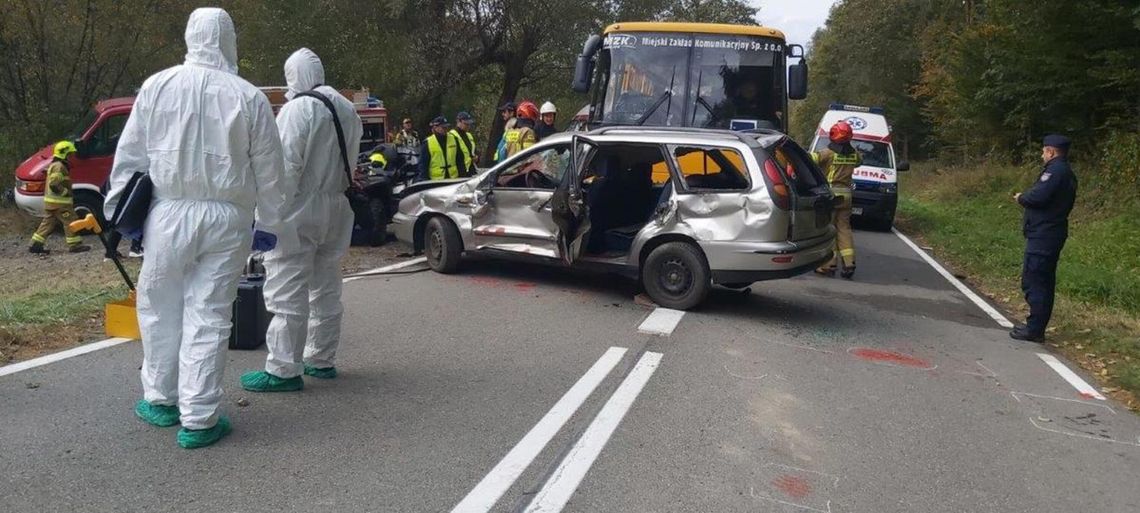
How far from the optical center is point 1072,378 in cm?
710

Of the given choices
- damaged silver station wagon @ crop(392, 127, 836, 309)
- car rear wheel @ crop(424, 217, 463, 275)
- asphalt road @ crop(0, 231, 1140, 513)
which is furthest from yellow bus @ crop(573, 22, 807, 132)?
asphalt road @ crop(0, 231, 1140, 513)

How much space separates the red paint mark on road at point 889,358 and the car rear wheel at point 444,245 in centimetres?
428

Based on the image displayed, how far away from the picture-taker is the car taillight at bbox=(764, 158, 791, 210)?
805 centimetres

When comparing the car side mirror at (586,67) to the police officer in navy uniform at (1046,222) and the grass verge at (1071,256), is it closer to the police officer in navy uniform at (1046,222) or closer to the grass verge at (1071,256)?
the police officer in navy uniform at (1046,222)

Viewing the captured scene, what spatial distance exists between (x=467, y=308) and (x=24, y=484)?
14.9ft

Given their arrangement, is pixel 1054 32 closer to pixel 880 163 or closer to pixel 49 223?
pixel 880 163

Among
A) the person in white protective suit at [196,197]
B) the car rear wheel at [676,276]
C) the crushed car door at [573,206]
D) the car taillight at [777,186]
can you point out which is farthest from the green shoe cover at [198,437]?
the car taillight at [777,186]

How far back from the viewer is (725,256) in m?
8.17

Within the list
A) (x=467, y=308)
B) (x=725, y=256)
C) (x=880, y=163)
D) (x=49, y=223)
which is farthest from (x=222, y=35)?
(x=880, y=163)

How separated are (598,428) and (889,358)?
3131 millimetres

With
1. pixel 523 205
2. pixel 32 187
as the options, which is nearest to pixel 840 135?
pixel 523 205

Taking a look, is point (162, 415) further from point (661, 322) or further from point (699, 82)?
point (699, 82)

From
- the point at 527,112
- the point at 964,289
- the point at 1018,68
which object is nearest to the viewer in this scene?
the point at 964,289

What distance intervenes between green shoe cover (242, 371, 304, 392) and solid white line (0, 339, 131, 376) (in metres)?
1.51
